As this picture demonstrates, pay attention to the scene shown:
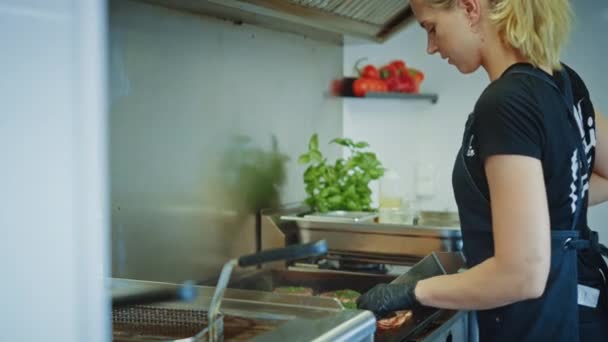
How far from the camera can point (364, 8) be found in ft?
8.21

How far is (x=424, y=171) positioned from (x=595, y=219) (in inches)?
25.7

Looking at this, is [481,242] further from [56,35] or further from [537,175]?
[56,35]

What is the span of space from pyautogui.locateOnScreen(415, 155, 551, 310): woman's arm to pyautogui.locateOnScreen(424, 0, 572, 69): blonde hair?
20 cm

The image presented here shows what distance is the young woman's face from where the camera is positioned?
134 centimetres

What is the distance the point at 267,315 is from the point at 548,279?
0.49m

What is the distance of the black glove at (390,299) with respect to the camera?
55.7 inches

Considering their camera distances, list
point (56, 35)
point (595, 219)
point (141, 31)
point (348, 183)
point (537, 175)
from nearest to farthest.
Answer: point (56, 35)
point (537, 175)
point (141, 31)
point (348, 183)
point (595, 219)

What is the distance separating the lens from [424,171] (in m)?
3.16

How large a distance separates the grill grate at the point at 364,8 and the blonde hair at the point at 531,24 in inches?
38.3

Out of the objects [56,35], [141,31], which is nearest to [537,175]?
[56,35]

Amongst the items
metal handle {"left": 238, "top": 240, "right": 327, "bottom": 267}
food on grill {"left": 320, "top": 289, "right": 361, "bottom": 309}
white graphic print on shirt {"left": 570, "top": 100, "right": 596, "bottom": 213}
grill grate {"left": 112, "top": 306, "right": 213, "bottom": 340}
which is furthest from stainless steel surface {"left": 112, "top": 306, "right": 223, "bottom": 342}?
white graphic print on shirt {"left": 570, "top": 100, "right": 596, "bottom": 213}

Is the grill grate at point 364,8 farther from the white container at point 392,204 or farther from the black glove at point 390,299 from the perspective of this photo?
the black glove at point 390,299

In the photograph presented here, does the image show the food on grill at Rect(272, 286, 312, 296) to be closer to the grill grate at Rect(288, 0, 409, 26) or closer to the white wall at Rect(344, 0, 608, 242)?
the grill grate at Rect(288, 0, 409, 26)

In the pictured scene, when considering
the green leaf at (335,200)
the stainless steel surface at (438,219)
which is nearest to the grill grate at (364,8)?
the green leaf at (335,200)
